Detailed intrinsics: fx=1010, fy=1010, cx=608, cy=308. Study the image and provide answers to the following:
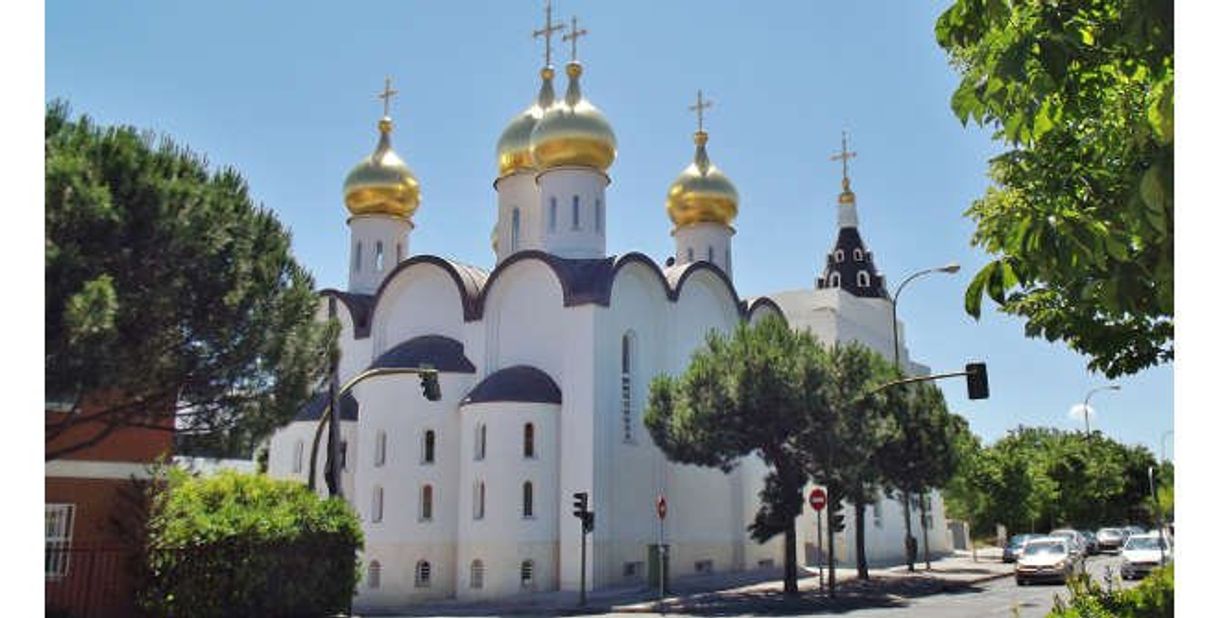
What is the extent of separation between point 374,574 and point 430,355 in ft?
23.3

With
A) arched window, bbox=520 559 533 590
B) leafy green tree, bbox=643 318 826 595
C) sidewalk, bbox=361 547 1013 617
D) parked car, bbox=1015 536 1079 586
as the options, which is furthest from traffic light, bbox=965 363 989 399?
arched window, bbox=520 559 533 590

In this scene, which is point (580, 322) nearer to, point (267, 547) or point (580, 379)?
point (580, 379)

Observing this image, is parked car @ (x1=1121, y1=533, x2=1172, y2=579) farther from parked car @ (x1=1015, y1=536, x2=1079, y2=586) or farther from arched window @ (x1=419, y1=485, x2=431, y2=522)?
arched window @ (x1=419, y1=485, x2=431, y2=522)

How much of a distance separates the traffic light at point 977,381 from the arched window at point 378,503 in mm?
18073

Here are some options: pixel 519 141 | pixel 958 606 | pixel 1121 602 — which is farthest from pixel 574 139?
pixel 1121 602

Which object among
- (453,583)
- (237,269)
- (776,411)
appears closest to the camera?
(237,269)

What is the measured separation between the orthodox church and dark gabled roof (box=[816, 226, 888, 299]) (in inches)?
608

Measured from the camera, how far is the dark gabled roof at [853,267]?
5353cm

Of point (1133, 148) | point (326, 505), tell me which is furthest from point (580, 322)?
point (1133, 148)

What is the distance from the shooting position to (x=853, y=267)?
54031 mm

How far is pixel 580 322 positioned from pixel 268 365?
17.7 meters

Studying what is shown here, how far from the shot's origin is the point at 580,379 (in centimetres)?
3141

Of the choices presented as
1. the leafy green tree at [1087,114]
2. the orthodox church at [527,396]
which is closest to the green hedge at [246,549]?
the orthodox church at [527,396]

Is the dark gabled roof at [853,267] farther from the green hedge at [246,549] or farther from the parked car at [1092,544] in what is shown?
the green hedge at [246,549]
